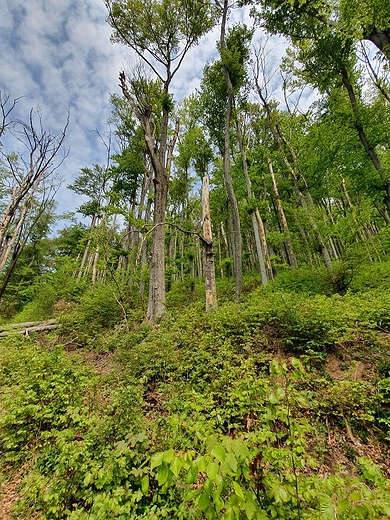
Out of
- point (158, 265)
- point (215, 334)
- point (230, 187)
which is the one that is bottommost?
point (215, 334)

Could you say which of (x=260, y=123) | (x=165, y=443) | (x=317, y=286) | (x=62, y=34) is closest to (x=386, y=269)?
(x=317, y=286)

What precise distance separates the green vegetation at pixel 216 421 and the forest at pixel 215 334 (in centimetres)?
2

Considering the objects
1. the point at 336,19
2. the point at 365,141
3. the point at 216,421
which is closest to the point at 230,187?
the point at 365,141

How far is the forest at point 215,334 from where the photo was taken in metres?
1.56

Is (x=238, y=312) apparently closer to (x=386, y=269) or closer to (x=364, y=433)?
(x=364, y=433)

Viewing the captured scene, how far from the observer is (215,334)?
181 inches

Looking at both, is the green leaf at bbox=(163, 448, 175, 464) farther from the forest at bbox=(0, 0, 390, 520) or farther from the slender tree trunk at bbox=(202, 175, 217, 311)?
the slender tree trunk at bbox=(202, 175, 217, 311)

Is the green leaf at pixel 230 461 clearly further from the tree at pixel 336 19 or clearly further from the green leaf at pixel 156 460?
the tree at pixel 336 19

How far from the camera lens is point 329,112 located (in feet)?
31.7

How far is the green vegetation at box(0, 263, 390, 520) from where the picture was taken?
123 centimetres

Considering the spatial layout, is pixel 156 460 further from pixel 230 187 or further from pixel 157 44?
pixel 157 44

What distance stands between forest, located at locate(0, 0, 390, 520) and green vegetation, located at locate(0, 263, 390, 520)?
2 cm

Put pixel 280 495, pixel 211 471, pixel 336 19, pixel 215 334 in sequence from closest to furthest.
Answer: pixel 211 471
pixel 280 495
pixel 215 334
pixel 336 19

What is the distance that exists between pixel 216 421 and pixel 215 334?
217 cm
